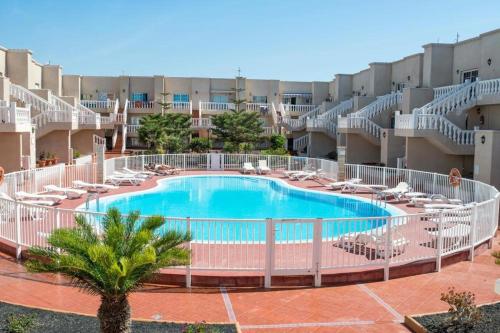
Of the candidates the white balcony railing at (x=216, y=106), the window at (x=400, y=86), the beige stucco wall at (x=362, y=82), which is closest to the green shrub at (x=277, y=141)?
the white balcony railing at (x=216, y=106)

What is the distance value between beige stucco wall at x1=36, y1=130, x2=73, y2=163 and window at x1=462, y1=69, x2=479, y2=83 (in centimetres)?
2297

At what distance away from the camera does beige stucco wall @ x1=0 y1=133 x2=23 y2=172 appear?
21.5m

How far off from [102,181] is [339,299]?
1643 cm

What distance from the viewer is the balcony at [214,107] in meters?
42.1

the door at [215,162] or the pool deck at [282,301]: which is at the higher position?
the door at [215,162]

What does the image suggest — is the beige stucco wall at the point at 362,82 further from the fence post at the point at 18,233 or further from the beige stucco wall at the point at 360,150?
the fence post at the point at 18,233

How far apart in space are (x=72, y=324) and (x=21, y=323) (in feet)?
2.26

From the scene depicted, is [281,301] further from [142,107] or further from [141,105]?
[141,105]

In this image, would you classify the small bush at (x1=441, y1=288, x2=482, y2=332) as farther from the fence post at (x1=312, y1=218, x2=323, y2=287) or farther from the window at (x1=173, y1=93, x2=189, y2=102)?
the window at (x1=173, y1=93, x2=189, y2=102)

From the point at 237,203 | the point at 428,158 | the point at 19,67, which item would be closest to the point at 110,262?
the point at 237,203

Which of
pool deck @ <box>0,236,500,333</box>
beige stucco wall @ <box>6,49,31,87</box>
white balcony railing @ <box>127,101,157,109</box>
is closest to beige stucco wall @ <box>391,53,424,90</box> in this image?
white balcony railing @ <box>127,101,157,109</box>

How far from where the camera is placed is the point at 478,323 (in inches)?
283

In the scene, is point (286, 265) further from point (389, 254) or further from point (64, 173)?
point (64, 173)

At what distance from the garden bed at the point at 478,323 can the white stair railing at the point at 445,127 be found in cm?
1542
